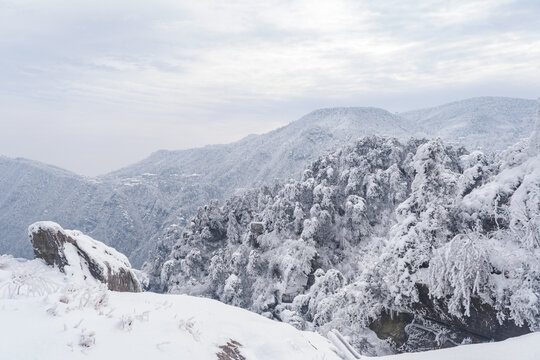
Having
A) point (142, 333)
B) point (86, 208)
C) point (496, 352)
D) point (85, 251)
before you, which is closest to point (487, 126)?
point (496, 352)

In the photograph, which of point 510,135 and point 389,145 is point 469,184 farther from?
point 510,135

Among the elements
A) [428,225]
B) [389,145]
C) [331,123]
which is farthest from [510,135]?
[428,225]

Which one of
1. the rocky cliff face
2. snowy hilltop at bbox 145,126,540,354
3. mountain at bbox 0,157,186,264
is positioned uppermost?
the rocky cliff face

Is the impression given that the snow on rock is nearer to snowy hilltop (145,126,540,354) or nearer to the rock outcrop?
the rock outcrop

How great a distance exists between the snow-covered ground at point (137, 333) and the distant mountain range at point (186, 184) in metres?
115

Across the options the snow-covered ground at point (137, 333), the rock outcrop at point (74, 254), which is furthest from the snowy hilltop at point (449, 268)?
the rock outcrop at point (74, 254)

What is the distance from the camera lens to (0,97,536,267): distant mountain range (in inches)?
5089

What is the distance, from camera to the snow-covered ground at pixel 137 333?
2869mm

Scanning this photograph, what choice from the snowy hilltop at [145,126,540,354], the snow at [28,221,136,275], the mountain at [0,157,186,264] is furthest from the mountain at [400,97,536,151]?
the snow at [28,221,136,275]

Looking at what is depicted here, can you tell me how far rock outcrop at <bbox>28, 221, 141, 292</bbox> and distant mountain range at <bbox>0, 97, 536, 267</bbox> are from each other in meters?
111

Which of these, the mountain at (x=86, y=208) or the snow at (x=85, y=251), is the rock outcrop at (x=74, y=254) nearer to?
the snow at (x=85, y=251)

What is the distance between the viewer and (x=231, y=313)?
5.34 meters

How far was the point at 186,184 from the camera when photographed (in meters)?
158

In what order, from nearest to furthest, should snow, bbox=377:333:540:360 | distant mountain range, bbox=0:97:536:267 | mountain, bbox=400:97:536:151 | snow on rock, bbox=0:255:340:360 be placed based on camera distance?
snow on rock, bbox=0:255:340:360 < snow, bbox=377:333:540:360 < distant mountain range, bbox=0:97:536:267 < mountain, bbox=400:97:536:151
